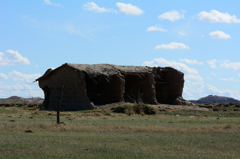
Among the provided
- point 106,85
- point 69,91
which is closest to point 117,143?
point 69,91

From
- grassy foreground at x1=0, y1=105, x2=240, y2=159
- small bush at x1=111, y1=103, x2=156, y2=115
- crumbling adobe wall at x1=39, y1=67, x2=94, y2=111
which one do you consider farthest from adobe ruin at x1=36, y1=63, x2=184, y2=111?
grassy foreground at x1=0, y1=105, x2=240, y2=159

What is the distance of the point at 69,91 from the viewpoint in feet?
114

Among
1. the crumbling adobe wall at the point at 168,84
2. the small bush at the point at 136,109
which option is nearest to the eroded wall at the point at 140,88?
the crumbling adobe wall at the point at 168,84

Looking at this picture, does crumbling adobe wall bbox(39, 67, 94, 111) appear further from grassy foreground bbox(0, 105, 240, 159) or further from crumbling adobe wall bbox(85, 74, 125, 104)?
grassy foreground bbox(0, 105, 240, 159)

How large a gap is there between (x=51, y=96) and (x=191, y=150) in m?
25.1

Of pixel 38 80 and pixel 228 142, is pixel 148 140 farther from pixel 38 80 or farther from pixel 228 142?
pixel 38 80

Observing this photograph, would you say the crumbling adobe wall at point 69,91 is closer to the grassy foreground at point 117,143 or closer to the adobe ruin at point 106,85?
the adobe ruin at point 106,85

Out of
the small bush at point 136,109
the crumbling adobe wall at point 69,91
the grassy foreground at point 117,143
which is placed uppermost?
the crumbling adobe wall at point 69,91

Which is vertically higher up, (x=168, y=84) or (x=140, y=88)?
(x=168, y=84)

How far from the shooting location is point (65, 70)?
116 feet

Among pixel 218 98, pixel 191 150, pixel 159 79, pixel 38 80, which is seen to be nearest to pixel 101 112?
pixel 38 80

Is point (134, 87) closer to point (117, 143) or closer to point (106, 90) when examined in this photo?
point (106, 90)

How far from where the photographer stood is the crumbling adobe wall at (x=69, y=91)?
112ft

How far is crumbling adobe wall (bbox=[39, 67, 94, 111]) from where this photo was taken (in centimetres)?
3427
